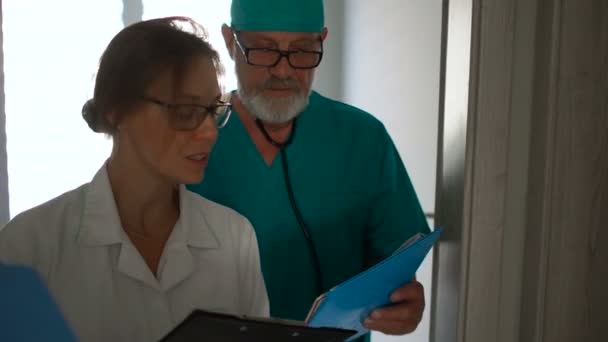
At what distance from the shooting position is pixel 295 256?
1233 millimetres

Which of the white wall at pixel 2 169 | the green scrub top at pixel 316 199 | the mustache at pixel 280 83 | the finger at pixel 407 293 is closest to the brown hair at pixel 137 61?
the mustache at pixel 280 83

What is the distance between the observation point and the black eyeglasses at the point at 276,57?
112 centimetres

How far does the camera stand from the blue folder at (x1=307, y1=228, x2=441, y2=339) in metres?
0.77

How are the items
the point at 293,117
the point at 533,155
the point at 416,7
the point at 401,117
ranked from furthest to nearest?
the point at 401,117, the point at 416,7, the point at 293,117, the point at 533,155

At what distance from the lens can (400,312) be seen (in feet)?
3.22

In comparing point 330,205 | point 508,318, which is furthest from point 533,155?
point 330,205

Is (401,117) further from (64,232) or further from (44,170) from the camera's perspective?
(44,170)

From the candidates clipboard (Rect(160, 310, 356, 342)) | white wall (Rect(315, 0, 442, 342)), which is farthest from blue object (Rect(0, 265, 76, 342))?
white wall (Rect(315, 0, 442, 342))

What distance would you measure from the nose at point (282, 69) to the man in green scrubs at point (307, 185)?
4 cm

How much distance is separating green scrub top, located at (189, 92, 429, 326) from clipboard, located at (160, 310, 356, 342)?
1.95ft

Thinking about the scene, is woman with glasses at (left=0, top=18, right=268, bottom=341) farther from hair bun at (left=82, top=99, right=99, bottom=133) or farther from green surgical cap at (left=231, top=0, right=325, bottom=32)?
green surgical cap at (left=231, top=0, right=325, bottom=32)

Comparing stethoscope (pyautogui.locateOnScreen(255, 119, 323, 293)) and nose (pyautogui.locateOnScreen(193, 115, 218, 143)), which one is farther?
stethoscope (pyautogui.locateOnScreen(255, 119, 323, 293))

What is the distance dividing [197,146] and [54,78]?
2.40m

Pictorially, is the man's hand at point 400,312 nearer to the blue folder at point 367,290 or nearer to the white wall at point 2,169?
the blue folder at point 367,290
